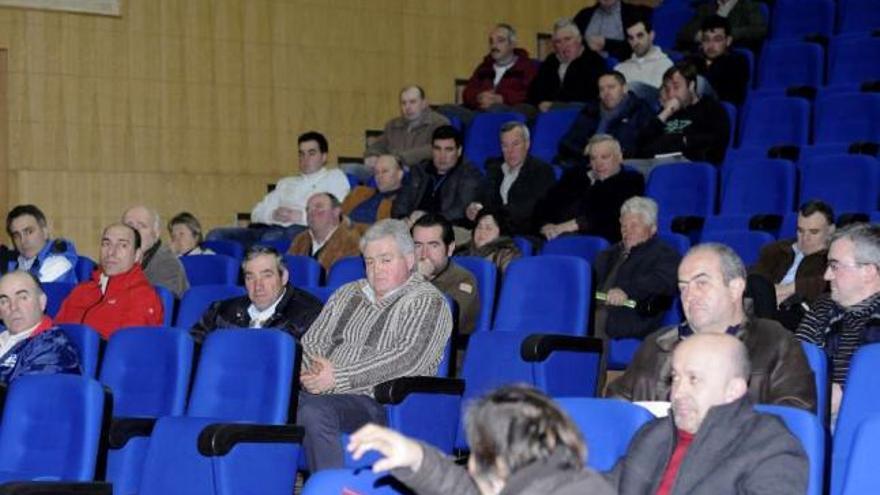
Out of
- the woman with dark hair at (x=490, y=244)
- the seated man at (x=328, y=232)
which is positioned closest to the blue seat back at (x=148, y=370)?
the woman with dark hair at (x=490, y=244)

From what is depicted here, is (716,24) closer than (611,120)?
No

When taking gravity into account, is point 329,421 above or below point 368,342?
below

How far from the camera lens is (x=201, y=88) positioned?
397 inches

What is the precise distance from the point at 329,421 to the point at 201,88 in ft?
18.4

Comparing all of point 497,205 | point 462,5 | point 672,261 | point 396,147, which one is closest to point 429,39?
point 462,5

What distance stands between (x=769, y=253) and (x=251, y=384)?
7.61 feet

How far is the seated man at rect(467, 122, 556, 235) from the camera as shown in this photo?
780cm

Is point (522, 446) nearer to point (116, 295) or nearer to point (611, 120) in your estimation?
point (116, 295)

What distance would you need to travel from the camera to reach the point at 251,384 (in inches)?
190

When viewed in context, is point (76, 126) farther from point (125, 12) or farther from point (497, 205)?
point (497, 205)

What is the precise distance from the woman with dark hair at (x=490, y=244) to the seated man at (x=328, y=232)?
540 mm

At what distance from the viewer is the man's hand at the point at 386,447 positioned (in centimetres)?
259

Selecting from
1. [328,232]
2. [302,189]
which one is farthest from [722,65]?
[328,232]

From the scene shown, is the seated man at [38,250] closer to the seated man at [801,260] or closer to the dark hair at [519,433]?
the seated man at [801,260]
